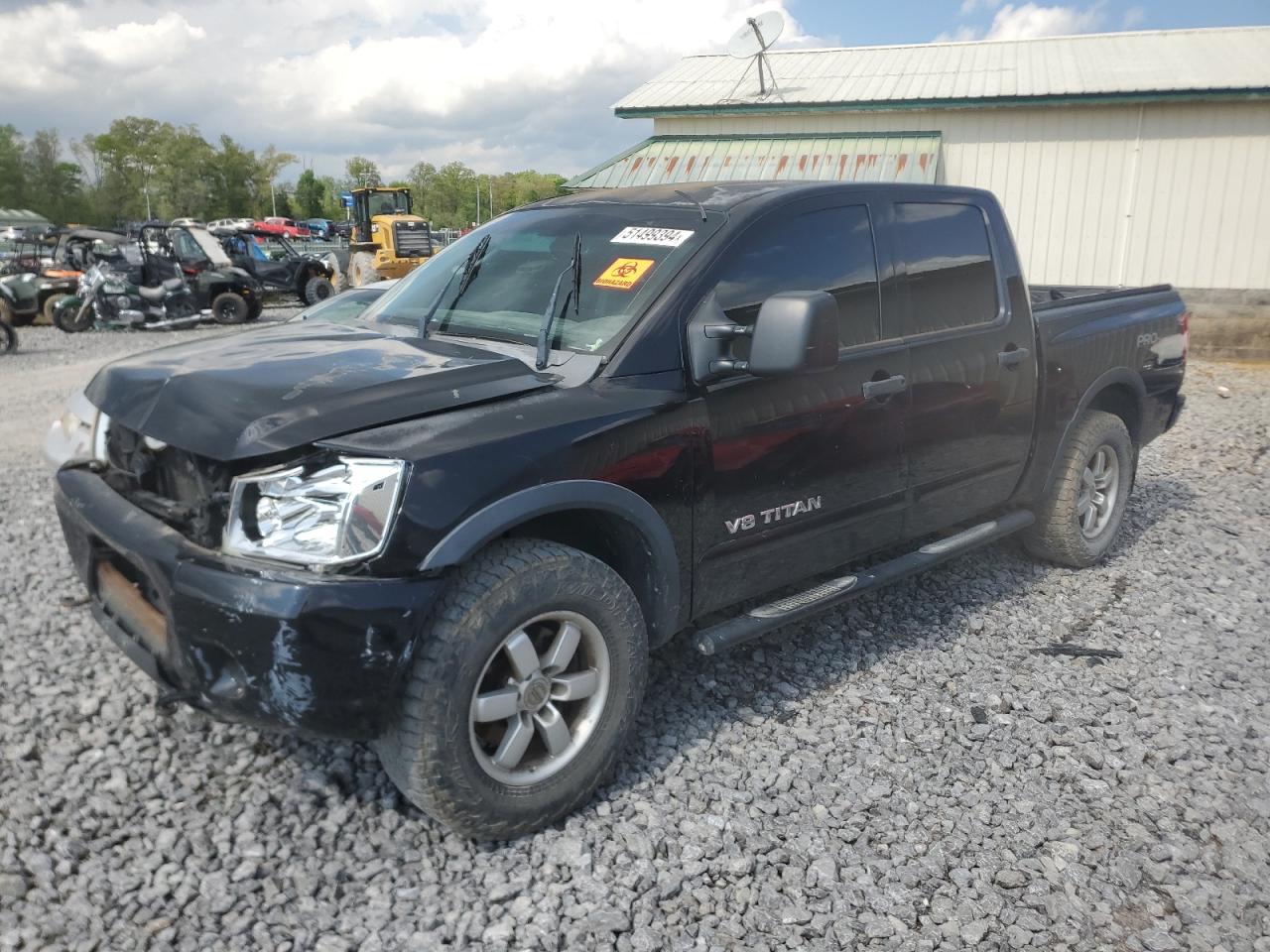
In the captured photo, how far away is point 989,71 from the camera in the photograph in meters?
16.3

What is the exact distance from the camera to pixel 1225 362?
46.3ft

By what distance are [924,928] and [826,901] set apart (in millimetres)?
265

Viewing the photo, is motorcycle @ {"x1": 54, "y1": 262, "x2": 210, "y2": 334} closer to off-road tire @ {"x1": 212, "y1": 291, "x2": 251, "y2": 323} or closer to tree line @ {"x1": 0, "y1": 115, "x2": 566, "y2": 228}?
off-road tire @ {"x1": 212, "y1": 291, "x2": 251, "y2": 323}

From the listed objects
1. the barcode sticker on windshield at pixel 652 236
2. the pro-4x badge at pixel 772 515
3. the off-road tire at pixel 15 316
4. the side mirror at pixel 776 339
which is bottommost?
the off-road tire at pixel 15 316

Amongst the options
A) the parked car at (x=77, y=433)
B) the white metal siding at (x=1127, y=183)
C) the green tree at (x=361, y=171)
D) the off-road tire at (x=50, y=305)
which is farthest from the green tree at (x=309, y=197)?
the parked car at (x=77, y=433)

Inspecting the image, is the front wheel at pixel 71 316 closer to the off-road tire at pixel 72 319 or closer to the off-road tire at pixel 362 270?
the off-road tire at pixel 72 319

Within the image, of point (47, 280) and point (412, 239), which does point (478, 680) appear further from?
point (412, 239)

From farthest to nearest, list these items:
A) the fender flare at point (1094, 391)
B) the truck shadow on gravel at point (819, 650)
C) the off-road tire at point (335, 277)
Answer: the off-road tire at point (335, 277) → the fender flare at point (1094, 391) → the truck shadow on gravel at point (819, 650)

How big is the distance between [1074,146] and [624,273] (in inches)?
538

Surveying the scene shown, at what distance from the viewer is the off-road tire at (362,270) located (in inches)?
903

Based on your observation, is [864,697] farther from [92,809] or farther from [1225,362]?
[1225,362]

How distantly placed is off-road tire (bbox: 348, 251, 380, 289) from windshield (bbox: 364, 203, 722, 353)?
19.6 m

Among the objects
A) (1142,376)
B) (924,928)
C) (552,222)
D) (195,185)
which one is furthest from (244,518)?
(195,185)

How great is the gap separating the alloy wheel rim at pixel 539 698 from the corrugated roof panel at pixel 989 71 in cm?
1427
